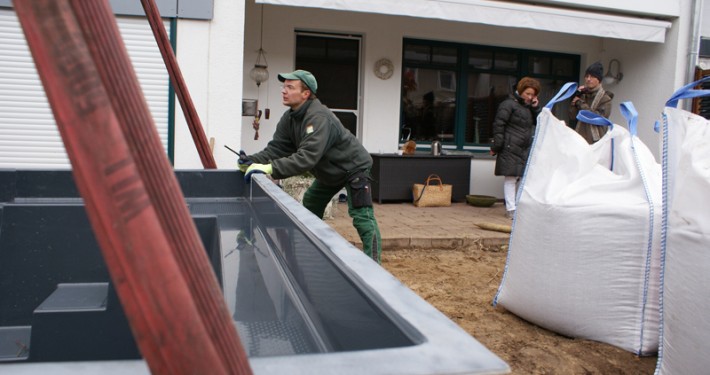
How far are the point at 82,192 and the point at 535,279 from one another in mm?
3111

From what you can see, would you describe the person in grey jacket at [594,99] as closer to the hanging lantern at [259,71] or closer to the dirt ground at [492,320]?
the dirt ground at [492,320]

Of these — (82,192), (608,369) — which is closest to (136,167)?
(82,192)

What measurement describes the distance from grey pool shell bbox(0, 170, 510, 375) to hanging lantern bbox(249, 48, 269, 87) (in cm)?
525

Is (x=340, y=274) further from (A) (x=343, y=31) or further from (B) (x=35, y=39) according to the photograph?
(A) (x=343, y=31)

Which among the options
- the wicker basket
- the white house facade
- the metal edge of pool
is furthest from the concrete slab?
the metal edge of pool

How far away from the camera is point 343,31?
26.8 feet

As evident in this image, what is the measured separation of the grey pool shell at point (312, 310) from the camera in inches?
26.9

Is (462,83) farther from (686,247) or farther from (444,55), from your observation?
(686,247)

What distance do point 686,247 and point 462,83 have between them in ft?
22.5

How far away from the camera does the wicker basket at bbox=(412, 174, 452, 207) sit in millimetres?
7922

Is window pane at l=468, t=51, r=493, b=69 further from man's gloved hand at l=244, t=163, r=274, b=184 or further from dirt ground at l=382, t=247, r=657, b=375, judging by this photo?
man's gloved hand at l=244, t=163, r=274, b=184

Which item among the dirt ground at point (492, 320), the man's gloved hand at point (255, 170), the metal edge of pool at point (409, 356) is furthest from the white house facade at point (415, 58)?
the metal edge of pool at point (409, 356)

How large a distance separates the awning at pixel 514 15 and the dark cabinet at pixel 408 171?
6.66 ft

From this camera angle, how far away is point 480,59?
9125 mm
